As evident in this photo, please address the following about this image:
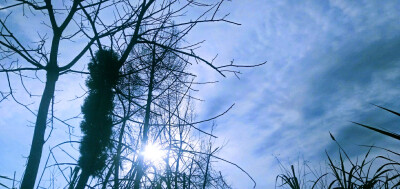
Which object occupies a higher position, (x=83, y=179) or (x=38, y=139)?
(x=38, y=139)

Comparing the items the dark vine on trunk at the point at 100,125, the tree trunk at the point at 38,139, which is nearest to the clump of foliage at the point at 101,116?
the dark vine on trunk at the point at 100,125

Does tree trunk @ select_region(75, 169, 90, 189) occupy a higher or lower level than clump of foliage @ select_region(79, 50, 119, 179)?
lower

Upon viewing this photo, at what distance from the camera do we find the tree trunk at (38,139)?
167cm

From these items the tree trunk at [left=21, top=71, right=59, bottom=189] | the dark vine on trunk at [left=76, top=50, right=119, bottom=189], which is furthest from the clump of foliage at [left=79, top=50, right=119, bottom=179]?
the tree trunk at [left=21, top=71, right=59, bottom=189]

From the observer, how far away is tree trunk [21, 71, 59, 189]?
5.48 ft

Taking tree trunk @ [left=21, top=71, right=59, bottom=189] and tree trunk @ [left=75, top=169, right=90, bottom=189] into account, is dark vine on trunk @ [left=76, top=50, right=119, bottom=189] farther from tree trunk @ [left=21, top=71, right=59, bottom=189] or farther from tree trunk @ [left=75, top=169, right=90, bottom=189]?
tree trunk @ [left=21, top=71, right=59, bottom=189]

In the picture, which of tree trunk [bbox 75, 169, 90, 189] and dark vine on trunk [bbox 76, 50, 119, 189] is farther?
tree trunk [bbox 75, 169, 90, 189]

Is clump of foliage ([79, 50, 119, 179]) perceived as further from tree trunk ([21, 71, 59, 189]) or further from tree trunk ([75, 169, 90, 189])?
tree trunk ([21, 71, 59, 189])

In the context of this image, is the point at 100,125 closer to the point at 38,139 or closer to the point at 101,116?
the point at 101,116

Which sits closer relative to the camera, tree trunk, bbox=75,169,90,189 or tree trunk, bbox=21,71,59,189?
tree trunk, bbox=21,71,59,189

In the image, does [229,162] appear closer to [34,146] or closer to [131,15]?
[34,146]

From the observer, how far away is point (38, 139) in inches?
70.0

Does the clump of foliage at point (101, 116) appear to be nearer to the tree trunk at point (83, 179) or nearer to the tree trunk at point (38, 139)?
the tree trunk at point (83, 179)

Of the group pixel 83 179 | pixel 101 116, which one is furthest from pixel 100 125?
pixel 83 179
